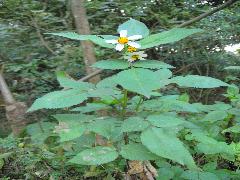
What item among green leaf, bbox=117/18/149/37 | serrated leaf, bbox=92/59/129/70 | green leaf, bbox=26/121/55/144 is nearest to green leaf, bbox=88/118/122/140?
serrated leaf, bbox=92/59/129/70

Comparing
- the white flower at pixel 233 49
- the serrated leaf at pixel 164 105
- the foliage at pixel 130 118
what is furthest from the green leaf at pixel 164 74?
the white flower at pixel 233 49

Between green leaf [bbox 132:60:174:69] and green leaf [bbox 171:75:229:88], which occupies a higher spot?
green leaf [bbox 132:60:174:69]

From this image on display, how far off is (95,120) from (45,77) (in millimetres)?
2304

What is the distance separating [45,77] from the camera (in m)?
3.52

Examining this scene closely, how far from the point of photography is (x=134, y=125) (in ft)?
4.00

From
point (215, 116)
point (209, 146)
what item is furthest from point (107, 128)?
point (215, 116)

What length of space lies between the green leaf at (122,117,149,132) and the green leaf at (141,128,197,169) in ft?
0.09

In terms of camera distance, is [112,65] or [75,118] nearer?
[112,65]

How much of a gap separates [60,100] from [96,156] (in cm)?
23

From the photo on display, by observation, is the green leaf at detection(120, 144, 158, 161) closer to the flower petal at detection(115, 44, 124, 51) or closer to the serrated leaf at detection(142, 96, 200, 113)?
the serrated leaf at detection(142, 96, 200, 113)

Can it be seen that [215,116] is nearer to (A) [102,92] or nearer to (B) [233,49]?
(A) [102,92]

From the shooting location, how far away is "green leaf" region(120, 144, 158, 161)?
1.21 m

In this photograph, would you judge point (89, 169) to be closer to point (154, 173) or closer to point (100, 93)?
point (154, 173)

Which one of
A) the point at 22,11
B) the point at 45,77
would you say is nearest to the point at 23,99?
the point at 45,77
